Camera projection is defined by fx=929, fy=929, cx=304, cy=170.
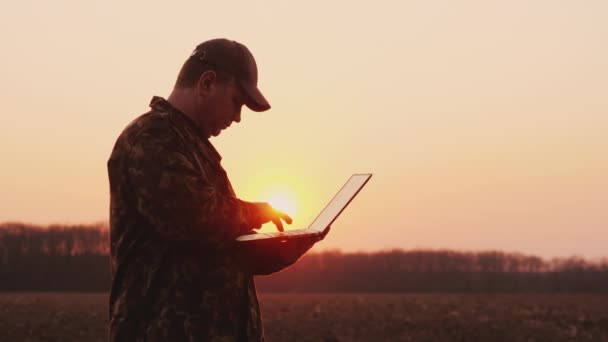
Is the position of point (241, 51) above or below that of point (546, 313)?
above

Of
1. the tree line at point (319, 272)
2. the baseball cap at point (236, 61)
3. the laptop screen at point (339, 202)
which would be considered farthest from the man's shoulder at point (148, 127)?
the tree line at point (319, 272)

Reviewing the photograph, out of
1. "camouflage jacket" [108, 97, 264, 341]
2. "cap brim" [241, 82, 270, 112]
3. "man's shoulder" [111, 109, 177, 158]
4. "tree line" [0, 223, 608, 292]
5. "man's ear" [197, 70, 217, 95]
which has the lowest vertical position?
"tree line" [0, 223, 608, 292]

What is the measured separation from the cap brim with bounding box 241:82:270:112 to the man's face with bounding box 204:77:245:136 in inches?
0.8

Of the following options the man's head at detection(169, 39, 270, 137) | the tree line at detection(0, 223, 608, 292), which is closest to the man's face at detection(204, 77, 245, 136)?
the man's head at detection(169, 39, 270, 137)

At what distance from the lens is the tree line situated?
83.0 meters

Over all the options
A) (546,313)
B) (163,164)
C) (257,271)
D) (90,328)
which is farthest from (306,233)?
(546,313)

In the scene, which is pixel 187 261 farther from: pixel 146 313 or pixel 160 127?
pixel 160 127

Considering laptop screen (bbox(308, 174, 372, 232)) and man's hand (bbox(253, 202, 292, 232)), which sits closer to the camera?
man's hand (bbox(253, 202, 292, 232))

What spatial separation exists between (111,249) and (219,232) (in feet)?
1.33

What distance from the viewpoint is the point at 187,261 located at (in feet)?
9.39

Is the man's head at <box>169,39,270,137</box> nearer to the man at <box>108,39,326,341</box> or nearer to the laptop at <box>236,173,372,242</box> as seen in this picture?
the man at <box>108,39,326,341</box>

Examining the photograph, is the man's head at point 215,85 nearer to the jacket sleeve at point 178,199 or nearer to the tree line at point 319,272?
→ the jacket sleeve at point 178,199

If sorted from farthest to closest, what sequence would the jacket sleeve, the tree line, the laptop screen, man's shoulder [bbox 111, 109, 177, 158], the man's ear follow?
the tree line → the laptop screen → the man's ear → man's shoulder [bbox 111, 109, 177, 158] → the jacket sleeve

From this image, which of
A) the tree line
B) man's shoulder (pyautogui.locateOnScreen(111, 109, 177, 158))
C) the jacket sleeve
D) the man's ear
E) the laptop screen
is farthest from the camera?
the tree line
